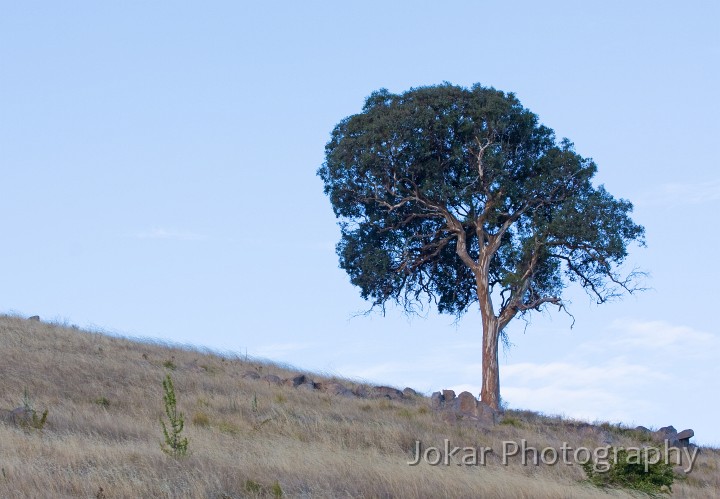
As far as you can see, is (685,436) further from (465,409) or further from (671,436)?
(465,409)

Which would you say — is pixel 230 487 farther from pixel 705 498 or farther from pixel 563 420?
pixel 563 420

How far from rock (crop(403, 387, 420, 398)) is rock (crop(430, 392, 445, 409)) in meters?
1.22

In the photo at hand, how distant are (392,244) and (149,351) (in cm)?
938

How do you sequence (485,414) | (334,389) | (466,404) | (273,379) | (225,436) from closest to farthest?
(225,436)
(485,414)
(466,404)
(334,389)
(273,379)

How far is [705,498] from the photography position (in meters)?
16.2

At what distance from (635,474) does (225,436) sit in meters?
7.06

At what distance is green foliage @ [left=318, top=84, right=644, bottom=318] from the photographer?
98.3 feet

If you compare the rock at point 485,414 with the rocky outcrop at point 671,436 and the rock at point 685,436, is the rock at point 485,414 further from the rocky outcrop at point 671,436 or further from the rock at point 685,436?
the rock at point 685,436

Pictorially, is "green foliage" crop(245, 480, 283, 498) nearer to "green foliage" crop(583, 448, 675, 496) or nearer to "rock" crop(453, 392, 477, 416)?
"green foliage" crop(583, 448, 675, 496)

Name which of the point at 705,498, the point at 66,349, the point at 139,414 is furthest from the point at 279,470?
the point at 66,349

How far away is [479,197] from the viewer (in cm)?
3091

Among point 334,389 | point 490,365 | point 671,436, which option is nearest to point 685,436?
point 671,436

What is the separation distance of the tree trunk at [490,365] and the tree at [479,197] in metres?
0.03

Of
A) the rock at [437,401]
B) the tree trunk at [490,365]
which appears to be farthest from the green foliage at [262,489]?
the tree trunk at [490,365]
